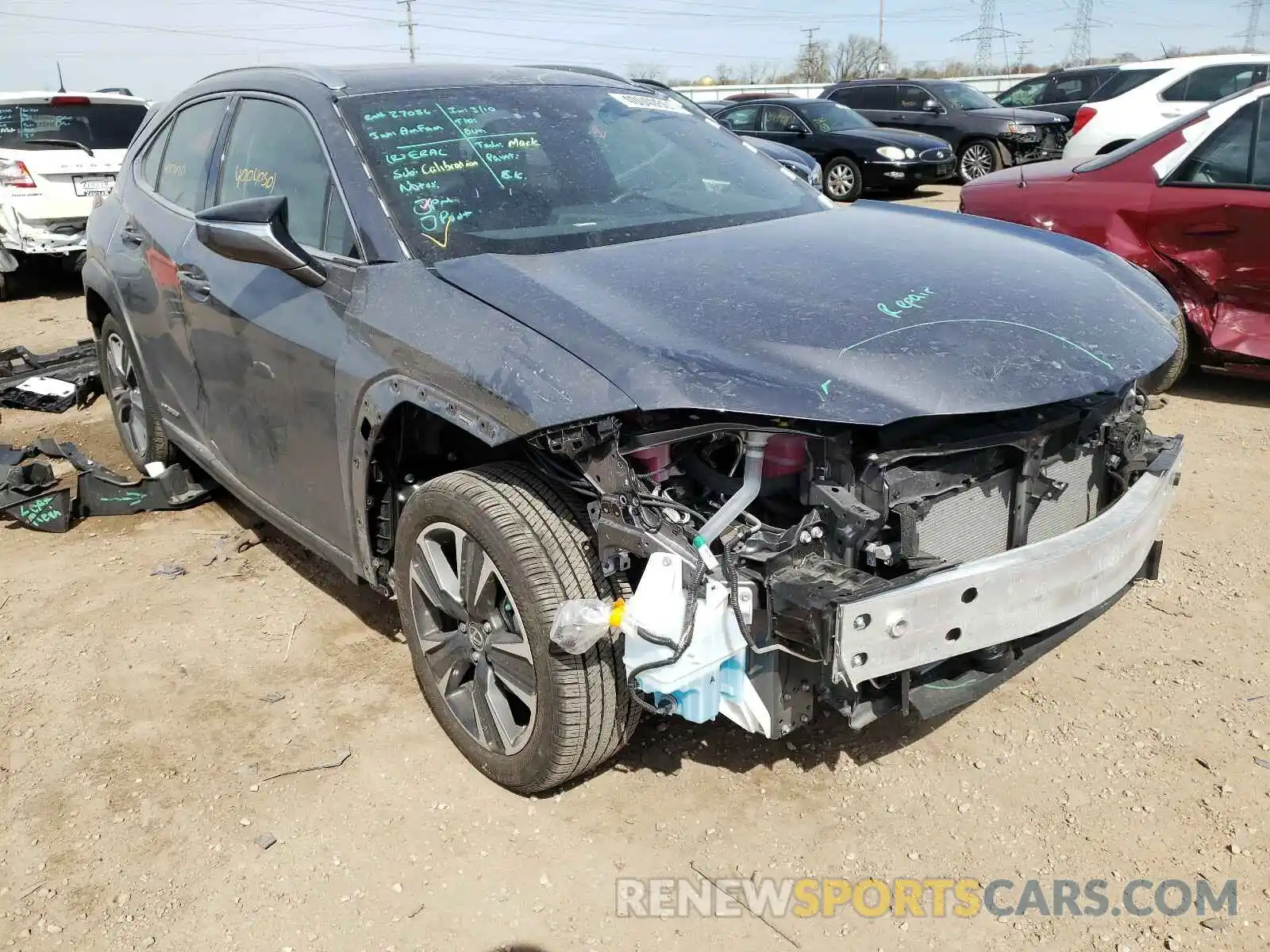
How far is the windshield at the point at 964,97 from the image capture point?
15742 mm

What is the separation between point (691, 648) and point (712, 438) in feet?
1.61

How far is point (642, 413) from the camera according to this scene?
2285mm

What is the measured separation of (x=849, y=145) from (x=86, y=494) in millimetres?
12089

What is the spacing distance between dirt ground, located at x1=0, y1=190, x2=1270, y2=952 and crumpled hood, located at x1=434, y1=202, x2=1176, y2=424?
1.13 meters

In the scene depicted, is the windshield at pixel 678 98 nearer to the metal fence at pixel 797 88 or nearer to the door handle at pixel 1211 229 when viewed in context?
the door handle at pixel 1211 229

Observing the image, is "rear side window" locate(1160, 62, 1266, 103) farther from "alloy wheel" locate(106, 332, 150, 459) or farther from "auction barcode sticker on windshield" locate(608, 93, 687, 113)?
"alloy wheel" locate(106, 332, 150, 459)

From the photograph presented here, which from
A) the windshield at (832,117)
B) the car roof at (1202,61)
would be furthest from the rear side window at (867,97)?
the car roof at (1202,61)

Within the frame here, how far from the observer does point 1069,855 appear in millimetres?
2543

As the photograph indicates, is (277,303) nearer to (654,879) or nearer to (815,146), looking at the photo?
(654,879)

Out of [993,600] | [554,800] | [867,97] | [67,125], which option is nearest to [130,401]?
[554,800]

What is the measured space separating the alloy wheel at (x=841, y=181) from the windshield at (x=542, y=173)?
37.2ft

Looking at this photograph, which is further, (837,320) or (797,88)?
(797,88)

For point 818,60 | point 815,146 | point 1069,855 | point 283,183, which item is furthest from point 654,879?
point 818,60

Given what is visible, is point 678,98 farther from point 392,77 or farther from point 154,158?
point 154,158
